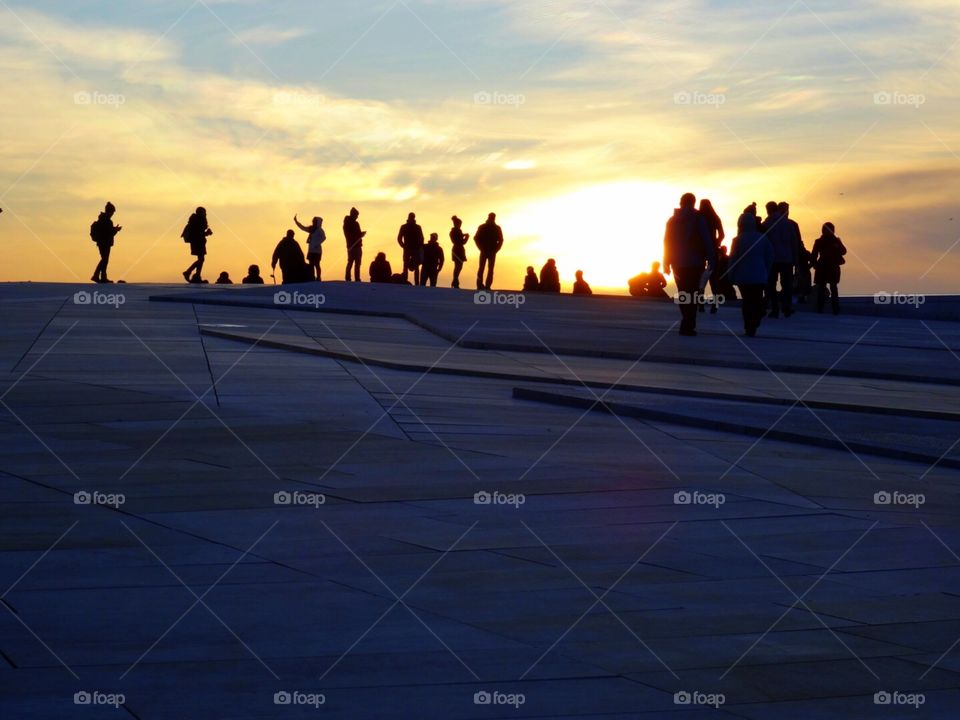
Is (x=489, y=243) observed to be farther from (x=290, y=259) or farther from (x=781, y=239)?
(x=781, y=239)

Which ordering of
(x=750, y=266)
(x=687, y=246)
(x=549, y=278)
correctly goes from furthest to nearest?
(x=549, y=278) < (x=750, y=266) < (x=687, y=246)

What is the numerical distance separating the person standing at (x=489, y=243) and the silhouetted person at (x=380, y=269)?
9.94 feet

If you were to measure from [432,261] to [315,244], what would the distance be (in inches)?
127

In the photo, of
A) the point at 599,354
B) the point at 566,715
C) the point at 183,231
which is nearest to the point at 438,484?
the point at 566,715

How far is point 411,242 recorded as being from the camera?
37812 mm

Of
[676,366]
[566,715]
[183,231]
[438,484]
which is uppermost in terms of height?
[183,231]

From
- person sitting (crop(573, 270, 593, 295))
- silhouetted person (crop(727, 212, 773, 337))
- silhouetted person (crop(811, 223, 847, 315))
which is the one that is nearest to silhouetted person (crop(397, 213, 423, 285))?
person sitting (crop(573, 270, 593, 295))

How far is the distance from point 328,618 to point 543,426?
6.26 m

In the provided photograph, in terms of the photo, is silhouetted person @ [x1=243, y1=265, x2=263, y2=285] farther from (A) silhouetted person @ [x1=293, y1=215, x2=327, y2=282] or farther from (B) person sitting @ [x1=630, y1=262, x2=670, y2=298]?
(B) person sitting @ [x1=630, y1=262, x2=670, y2=298]

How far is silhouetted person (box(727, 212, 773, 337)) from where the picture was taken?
71.7 ft

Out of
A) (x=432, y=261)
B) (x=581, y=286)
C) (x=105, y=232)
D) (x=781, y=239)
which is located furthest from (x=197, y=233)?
(x=781, y=239)

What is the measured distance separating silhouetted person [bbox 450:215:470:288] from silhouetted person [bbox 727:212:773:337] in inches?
709

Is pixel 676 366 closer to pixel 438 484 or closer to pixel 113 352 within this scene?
pixel 113 352

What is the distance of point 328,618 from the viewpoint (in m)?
5.87
